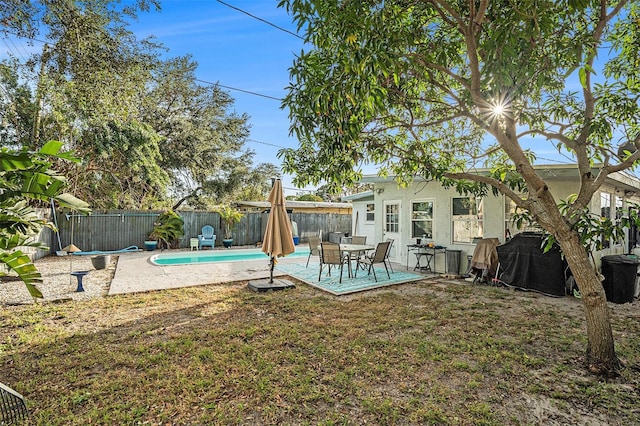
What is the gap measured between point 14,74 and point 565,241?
13960mm

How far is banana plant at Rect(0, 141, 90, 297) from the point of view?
8.25ft

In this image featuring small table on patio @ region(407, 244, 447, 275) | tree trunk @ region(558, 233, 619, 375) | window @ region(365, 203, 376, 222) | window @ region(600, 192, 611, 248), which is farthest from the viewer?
window @ region(365, 203, 376, 222)

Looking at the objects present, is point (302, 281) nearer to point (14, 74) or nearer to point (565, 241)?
point (565, 241)

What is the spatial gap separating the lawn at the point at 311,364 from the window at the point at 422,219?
3.90 metres

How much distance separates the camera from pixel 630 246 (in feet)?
34.1

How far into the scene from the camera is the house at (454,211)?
7.56 meters

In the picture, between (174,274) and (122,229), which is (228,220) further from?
(174,274)

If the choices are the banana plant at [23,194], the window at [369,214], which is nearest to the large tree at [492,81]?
the banana plant at [23,194]

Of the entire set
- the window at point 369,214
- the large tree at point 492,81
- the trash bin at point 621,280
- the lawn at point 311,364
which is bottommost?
the lawn at point 311,364

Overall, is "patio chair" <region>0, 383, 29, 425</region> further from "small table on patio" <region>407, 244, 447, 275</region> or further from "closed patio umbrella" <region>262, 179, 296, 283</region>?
"small table on patio" <region>407, 244, 447, 275</region>

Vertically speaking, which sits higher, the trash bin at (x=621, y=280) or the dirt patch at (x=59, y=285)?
the trash bin at (x=621, y=280)

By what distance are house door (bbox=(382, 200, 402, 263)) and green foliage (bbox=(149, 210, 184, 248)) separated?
9.28 metres

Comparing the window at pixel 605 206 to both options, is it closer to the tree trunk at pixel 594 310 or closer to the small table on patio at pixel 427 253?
the small table on patio at pixel 427 253

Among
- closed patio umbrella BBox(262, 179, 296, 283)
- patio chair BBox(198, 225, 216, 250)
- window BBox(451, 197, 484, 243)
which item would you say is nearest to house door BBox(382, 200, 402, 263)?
window BBox(451, 197, 484, 243)
